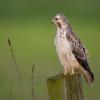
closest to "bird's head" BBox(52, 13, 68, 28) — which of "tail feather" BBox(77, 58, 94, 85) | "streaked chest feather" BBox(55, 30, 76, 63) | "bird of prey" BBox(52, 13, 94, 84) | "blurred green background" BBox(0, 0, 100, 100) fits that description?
"bird of prey" BBox(52, 13, 94, 84)

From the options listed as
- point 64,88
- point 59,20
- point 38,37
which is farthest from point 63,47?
point 38,37

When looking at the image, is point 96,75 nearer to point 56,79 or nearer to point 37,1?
point 56,79

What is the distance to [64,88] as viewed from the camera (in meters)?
6.71

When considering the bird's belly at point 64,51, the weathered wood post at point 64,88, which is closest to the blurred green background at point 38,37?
the bird's belly at point 64,51

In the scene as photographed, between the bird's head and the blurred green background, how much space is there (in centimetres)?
80

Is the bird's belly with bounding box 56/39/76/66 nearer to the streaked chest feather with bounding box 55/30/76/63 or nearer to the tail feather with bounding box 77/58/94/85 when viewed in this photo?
the streaked chest feather with bounding box 55/30/76/63

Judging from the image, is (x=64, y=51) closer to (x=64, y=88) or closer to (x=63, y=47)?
(x=63, y=47)

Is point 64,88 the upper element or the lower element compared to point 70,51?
lower

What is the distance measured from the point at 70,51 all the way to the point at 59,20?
0.36m

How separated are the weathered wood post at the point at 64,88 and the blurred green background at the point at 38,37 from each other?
1964 mm

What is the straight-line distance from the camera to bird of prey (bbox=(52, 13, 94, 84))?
8.42 metres

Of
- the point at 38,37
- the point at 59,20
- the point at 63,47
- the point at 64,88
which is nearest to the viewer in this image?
the point at 64,88

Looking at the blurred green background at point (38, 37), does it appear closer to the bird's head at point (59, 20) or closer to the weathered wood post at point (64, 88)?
the bird's head at point (59, 20)

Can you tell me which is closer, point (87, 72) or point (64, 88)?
point (64, 88)
